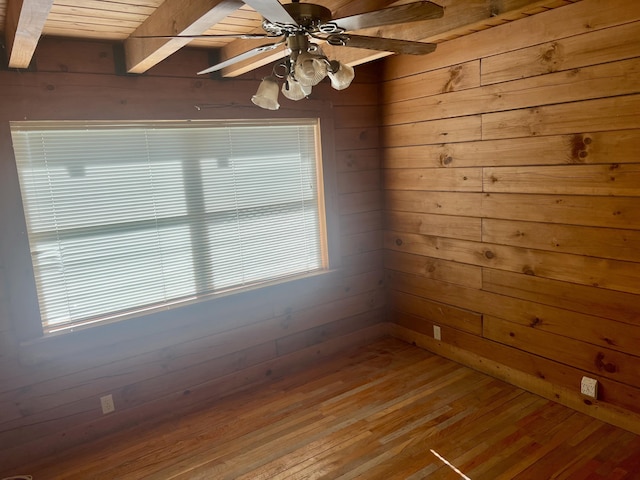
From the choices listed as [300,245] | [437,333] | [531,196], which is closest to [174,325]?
[300,245]

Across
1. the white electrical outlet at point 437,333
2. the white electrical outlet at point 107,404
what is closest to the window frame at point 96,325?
the white electrical outlet at point 107,404

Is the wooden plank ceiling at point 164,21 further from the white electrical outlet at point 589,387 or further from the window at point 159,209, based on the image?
the white electrical outlet at point 589,387

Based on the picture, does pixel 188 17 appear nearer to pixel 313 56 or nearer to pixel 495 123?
pixel 313 56

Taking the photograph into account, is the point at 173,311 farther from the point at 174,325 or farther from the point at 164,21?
the point at 164,21

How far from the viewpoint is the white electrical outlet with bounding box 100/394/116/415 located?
2900 millimetres

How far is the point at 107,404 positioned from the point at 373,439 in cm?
167

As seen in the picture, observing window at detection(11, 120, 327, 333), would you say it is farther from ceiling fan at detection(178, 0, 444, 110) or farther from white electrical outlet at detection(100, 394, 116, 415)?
ceiling fan at detection(178, 0, 444, 110)

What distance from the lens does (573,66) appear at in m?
2.59

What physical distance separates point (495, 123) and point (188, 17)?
2.04 meters

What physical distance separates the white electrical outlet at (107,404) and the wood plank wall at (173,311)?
0.11 feet

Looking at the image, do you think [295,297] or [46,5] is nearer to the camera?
[46,5]

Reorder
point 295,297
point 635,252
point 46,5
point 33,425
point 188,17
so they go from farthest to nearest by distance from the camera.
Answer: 1. point 295,297
2. point 33,425
3. point 635,252
4. point 188,17
5. point 46,5

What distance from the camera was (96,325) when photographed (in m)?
2.81

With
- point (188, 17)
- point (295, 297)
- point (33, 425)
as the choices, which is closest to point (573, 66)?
point (188, 17)
